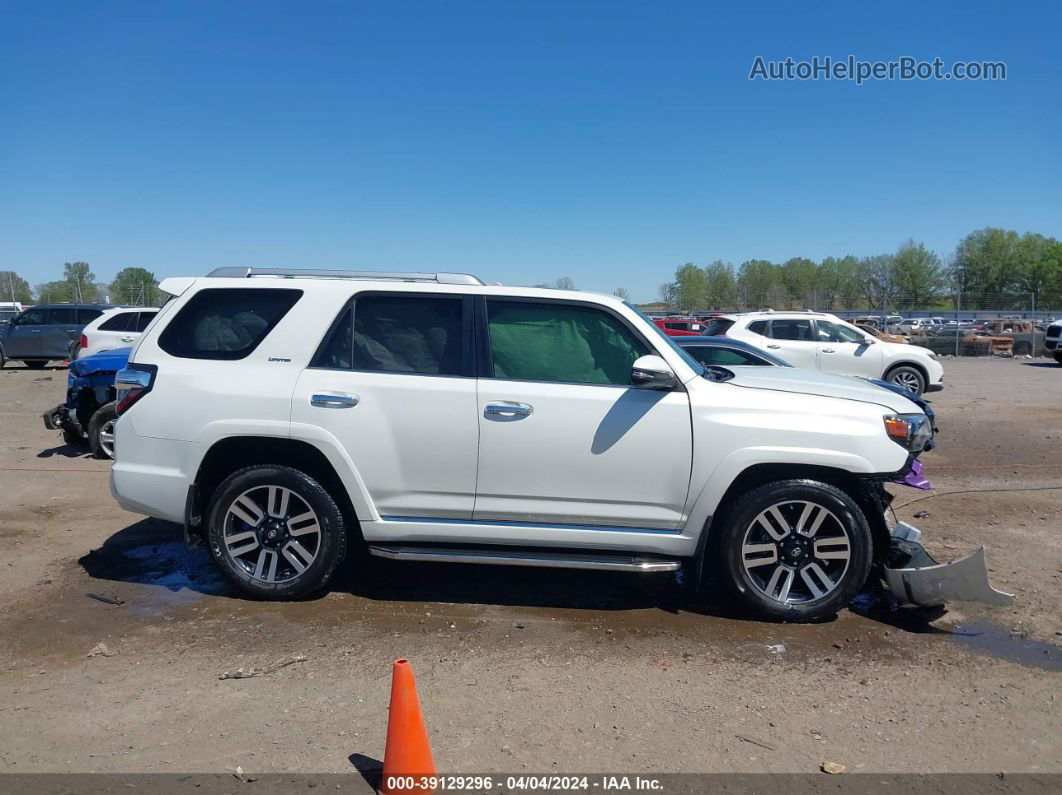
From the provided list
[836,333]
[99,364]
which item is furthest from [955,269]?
[99,364]

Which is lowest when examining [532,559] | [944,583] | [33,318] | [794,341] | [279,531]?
[944,583]

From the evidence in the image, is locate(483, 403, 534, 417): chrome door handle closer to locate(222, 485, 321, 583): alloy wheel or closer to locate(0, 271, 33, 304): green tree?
locate(222, 485, 321, 583): alloy wheel

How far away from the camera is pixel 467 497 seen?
16.1ft

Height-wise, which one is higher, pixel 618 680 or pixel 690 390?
pixel 690 390

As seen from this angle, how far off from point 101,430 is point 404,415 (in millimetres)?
6355

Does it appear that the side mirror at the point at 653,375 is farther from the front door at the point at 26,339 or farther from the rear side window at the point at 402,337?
the front door at the point at 26,339

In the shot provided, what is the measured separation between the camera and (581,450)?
4781 mm

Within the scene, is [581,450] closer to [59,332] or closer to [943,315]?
[59,332]

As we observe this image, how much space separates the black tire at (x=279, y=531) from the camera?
497 centimetres

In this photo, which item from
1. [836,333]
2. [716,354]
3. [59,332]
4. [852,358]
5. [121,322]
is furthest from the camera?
[59,332]

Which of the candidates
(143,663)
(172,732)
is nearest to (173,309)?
(143,663)

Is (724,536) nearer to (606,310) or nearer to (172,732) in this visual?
(606,310)

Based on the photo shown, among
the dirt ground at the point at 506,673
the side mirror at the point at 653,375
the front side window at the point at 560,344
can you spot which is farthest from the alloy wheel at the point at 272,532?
the side mirror at the point at 653,375

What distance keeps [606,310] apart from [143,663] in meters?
3.21
